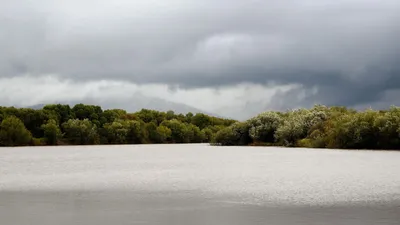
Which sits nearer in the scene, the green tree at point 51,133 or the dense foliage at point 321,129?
the dense foliage at point 321,129

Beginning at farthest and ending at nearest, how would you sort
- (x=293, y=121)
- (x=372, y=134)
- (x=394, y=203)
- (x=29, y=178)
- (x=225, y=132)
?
(x=225, y=132), (x=293, y=121), (x=372, y=134), (x=29, y=178), (x=394, y=203)

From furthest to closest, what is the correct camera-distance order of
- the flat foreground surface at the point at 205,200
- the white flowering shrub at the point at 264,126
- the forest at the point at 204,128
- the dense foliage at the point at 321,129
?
1. the white flowering shrub at the point at 264,126
2. the forest at the point at 204,128
3. the dense foliage at the point at 321,129
4. the flat foreground surface at the point at 205,200

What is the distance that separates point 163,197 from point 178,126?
5986 inches

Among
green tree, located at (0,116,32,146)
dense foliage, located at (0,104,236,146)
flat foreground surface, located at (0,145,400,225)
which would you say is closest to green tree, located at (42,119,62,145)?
dense foliage, located at (0,104,236,146)

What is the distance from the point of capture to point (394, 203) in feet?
61.2

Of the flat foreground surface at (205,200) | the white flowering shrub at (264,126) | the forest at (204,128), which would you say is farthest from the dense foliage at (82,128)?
the flat foreground surface at (205,200)

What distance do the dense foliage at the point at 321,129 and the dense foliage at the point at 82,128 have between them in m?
32.0

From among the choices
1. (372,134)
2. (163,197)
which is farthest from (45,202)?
(372,134)

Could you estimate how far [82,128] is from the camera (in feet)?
473

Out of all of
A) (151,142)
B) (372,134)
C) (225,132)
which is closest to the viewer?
(372,134)

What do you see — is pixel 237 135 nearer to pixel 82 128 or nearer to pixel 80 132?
pixel 82 128

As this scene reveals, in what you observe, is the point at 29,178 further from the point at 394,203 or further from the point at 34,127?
the point at 34,127

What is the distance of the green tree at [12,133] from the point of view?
126000mm

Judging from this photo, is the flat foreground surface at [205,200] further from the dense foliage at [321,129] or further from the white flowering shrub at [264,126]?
the white flowering shrub at [264,126]
